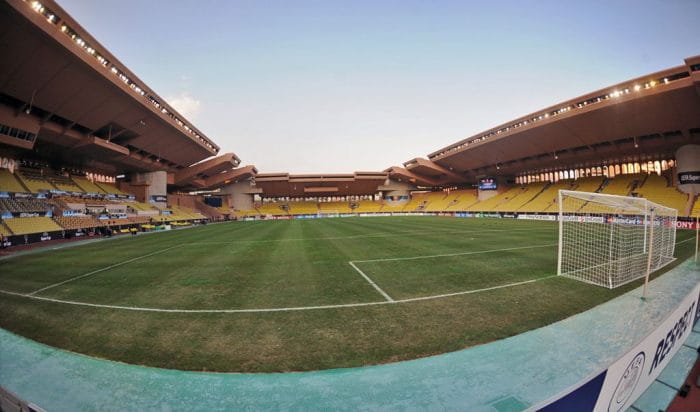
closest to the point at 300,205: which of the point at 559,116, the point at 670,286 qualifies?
the point at 559,116

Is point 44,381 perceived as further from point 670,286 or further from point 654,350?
point 670,286

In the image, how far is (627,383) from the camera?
261 cm

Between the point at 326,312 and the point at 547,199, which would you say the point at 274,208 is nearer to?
the point at 547,199

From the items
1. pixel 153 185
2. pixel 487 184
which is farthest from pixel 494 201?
pixel 153 185

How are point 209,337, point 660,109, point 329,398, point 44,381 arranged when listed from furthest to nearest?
point 660,109 < point 209,337 < point 44,381 < point 329,398

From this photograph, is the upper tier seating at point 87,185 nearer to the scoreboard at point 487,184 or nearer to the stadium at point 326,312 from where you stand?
the stadium at point 326,312

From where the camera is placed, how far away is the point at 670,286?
6.79 metres

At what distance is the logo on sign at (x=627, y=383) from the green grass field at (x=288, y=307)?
1.76m

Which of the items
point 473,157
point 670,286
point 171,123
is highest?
point 171,123

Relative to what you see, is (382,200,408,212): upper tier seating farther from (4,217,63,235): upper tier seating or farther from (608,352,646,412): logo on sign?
(608,352,646,412): logo on sign

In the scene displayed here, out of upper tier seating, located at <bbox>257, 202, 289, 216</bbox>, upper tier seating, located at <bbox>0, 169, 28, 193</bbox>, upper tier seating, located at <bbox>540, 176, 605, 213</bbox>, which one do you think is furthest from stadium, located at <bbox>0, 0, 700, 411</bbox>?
upper tier seating, located at <bbox>257, 202, 289, 216</bbox>

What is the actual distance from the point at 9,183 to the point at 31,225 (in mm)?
5990

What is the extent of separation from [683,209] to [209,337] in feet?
130

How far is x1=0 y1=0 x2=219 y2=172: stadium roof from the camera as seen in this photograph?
15.9m
